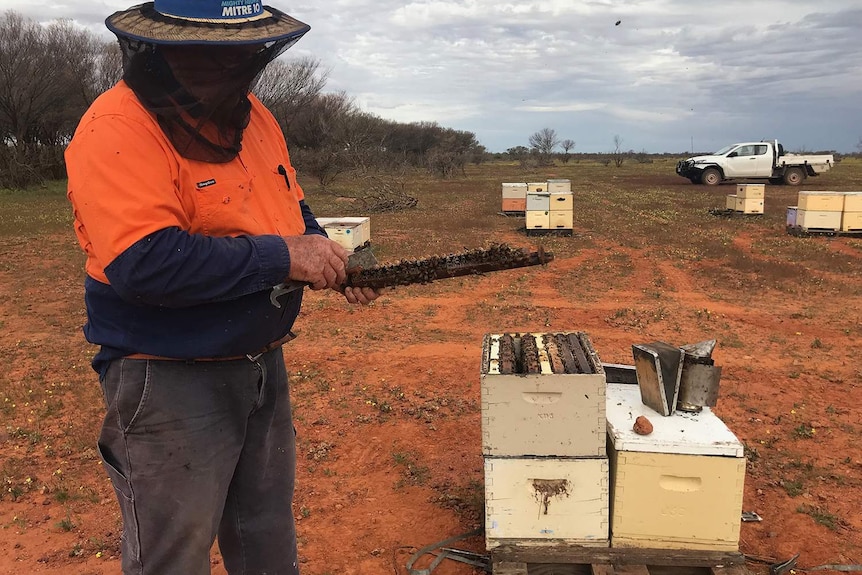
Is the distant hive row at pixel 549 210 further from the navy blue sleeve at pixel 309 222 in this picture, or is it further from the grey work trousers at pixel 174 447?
the grey work trousers at pixel 174 447

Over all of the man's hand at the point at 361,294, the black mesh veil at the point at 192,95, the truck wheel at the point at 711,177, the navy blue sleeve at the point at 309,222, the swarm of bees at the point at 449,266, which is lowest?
the man's hand at the point at 361,294

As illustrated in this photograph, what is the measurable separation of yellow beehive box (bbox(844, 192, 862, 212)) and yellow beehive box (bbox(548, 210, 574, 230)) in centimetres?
551

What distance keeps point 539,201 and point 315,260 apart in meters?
12.3

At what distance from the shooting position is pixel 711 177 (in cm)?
2605

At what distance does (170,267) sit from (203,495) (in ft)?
2.32

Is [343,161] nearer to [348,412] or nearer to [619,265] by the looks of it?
[619,265]

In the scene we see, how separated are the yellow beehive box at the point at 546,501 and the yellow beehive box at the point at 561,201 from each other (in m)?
11.1

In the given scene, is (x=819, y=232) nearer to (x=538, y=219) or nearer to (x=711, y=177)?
(x=538, y=219)

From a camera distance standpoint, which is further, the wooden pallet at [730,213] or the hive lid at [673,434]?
the wooden pallet at [730,213]

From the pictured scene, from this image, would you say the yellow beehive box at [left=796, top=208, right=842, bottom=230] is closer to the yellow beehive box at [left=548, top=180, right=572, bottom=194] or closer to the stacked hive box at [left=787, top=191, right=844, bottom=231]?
the stacked hive box at [left=787, top=191, right=844, bottom=231]

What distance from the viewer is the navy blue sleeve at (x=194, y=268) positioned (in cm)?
139

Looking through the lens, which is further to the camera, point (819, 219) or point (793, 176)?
point (793, 176)

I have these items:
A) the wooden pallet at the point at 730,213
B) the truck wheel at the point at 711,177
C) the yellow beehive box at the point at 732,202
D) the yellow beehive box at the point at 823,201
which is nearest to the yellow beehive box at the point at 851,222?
the yellow beehive box at the point at 823,201

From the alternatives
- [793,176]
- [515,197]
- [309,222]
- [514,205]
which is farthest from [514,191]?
[309,222]
